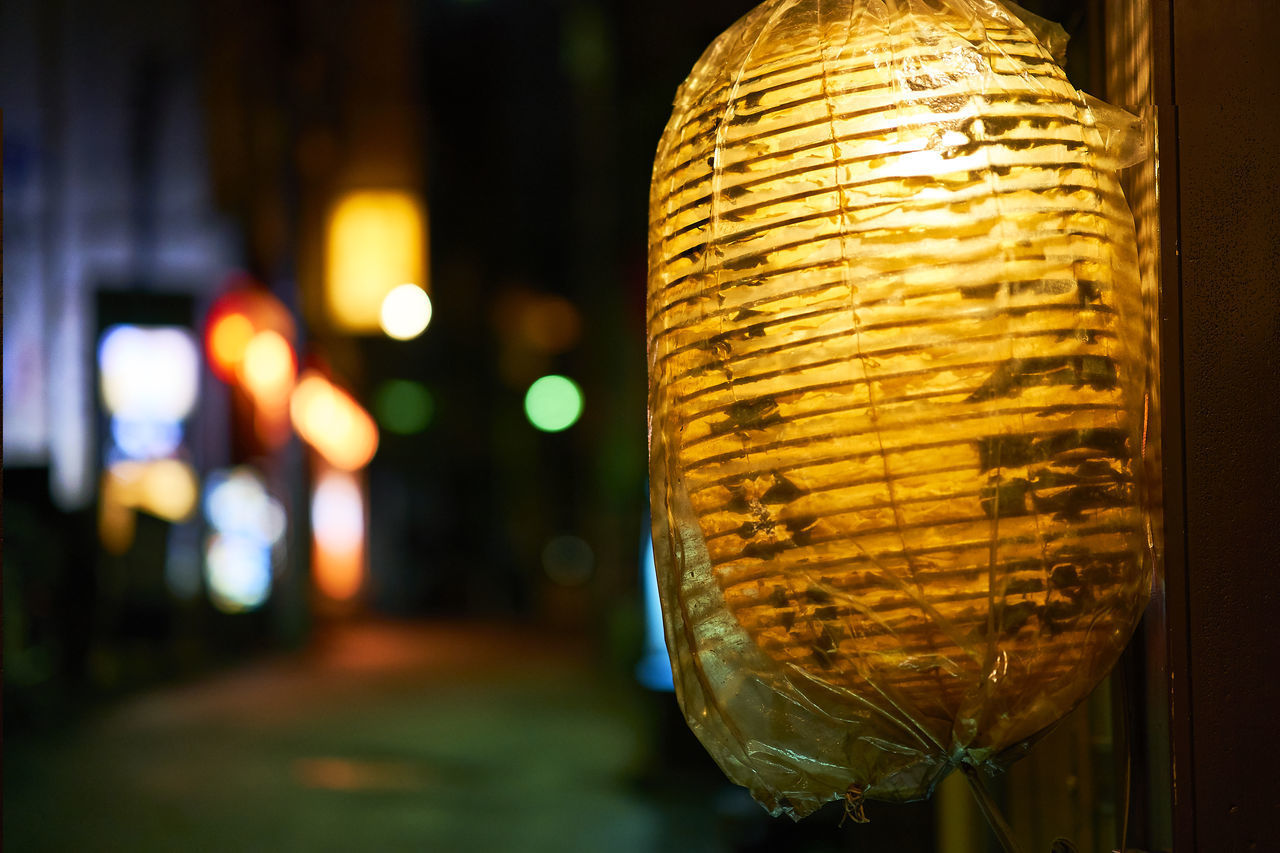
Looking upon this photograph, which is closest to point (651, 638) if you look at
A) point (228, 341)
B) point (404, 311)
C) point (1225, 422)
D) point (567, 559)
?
point (404, 311)

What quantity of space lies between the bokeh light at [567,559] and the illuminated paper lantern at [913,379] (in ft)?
89.5

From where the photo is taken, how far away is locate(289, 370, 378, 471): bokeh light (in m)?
19.7

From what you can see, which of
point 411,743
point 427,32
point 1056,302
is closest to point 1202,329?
point 1056,302

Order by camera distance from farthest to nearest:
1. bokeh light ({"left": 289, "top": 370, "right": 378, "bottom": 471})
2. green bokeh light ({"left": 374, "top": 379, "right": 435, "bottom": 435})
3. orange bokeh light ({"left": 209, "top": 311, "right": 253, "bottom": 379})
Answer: green bokeh light ({"left": 374, "top": 379, "right": 435, "bottom": 435}) → bokeh light ({"left": 289, "top": 370, "right": 378, "bottom": 471}) → orange bokeh light ({"left": 209, "top": 311, "right": 253, "bottom": 379})

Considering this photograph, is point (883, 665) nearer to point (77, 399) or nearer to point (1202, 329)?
point (1202, 329)

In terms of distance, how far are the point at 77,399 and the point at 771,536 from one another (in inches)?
547

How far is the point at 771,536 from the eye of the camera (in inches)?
49.7

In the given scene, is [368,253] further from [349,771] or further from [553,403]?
[553,403]

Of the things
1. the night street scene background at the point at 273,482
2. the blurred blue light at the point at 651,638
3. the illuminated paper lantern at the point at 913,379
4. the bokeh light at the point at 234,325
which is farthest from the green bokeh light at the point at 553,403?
the illuminated paper lantern at the point at 913,379

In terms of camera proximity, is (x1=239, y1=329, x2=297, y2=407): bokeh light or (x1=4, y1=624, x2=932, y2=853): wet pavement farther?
(x1=239, y1=329, x2=297, y2=407): bokeh light

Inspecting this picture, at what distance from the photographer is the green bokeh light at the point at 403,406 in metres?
31.5

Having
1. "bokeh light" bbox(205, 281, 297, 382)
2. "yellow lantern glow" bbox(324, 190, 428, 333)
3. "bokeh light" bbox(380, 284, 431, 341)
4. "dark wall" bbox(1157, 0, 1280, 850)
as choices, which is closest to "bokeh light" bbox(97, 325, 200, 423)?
"bokeh light" bbox(205, 281, 297, 382)

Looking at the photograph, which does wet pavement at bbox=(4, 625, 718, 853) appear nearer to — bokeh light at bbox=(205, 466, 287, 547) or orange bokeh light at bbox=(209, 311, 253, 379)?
bokeh light at bbox=(205, 466, 287, 547)

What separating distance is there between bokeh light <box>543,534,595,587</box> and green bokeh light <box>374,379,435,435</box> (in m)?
5.27
